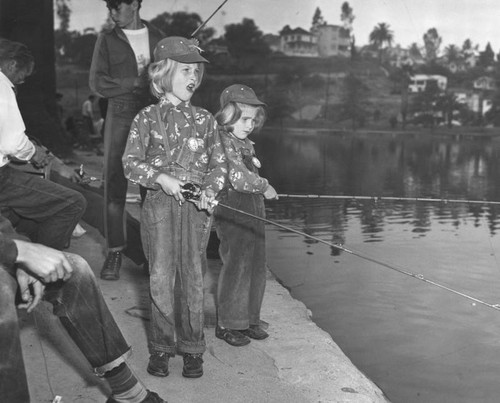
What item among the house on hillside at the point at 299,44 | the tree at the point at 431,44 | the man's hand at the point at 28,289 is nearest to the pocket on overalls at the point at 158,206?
the man's hand at the point at 28,289

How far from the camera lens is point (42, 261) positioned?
2.85m

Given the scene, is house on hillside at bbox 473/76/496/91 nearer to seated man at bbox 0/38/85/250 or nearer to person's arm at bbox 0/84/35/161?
seated man at bbox 0/38/85/250

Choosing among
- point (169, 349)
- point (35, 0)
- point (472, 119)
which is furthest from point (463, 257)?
point (472, 119)

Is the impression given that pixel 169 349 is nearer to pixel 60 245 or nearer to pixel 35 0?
pixel 60 245

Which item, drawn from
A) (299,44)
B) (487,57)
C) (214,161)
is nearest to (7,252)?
(214,161)

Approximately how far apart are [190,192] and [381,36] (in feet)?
106

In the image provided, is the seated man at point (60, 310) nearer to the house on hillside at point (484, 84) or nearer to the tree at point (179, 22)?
the tree at point (179, 22)

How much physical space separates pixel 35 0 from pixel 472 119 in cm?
2236

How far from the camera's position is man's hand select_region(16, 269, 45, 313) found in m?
2.91

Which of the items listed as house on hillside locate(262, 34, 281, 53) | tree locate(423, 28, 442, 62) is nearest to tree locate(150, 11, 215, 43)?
house on hillside locate(262, 34, 281, 53)

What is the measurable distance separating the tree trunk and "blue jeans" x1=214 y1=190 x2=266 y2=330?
32.6ft

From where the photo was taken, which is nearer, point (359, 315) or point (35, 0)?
point (359, 315)

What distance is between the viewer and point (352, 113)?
36.0m

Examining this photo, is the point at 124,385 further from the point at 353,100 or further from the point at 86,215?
the point at 353,100
